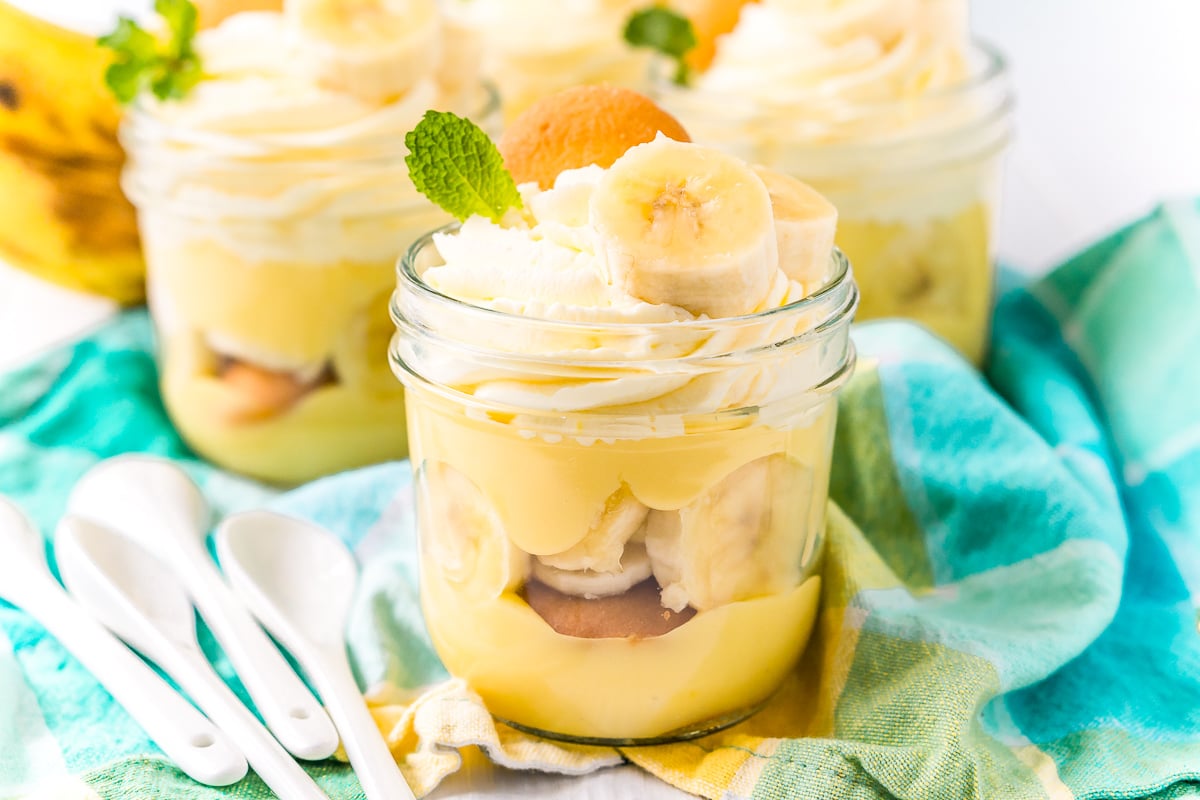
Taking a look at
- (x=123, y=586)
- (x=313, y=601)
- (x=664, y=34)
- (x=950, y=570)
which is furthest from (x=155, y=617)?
(x=664, y=34)

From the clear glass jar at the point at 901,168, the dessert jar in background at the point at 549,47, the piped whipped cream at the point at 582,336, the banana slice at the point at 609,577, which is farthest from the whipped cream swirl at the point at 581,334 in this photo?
the dessert jar in background at the point at 549,47

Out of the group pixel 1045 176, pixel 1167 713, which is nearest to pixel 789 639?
pixel 1167 713

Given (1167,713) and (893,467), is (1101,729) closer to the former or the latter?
(1167,713)

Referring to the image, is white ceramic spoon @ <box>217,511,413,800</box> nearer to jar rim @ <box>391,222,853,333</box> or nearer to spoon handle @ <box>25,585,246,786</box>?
spoon handle @ <box>25,585,246,786</box>

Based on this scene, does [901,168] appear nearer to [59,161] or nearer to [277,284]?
[277,284]

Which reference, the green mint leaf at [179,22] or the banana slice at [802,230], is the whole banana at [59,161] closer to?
the green mint leaf at [179,22]

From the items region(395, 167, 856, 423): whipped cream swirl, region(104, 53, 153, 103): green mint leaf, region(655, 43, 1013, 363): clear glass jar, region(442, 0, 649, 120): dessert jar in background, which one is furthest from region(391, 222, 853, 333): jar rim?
region(442, 0, 649, 120): dessert jar in background
